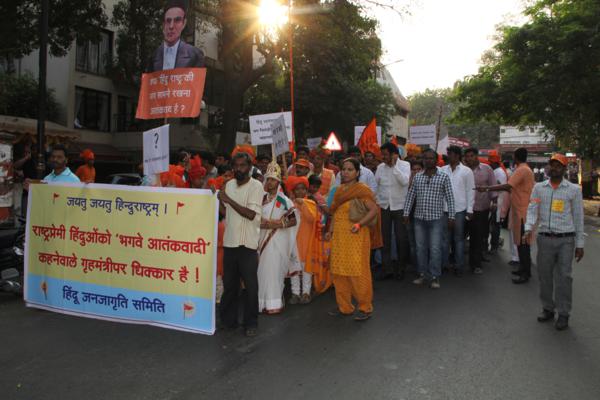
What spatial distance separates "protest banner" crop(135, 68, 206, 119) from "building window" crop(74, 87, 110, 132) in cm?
1956

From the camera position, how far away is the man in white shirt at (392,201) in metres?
7.82

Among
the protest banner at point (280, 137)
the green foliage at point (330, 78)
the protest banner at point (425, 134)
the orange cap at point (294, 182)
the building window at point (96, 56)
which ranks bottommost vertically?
the orange cap at point (294, 182)

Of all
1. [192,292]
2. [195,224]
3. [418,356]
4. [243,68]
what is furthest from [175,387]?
[243,68]

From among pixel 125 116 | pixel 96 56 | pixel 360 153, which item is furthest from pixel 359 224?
pixel 125 116

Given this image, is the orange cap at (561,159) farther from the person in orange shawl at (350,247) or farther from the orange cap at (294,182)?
the orange cap at (294,182)

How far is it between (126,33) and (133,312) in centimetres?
2082

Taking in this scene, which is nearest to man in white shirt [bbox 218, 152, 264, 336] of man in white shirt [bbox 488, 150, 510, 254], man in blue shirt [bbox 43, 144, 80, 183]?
man in blue shirt [bbox 43, 144, 80, 183]

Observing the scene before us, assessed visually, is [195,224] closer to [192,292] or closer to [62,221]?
[192,292]

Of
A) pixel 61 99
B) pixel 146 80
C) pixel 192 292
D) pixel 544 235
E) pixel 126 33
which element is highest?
pixel 126 33

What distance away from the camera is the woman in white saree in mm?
5875

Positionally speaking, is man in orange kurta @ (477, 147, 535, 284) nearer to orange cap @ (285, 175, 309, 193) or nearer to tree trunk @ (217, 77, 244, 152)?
orange cap @ (285, 175, 309, 193)

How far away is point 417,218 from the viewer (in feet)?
24.5

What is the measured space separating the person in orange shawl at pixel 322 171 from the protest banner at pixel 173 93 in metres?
2.41

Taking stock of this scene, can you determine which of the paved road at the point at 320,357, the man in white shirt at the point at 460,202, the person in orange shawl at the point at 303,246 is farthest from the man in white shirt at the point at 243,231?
the man in white shirt at the point at 460,202
